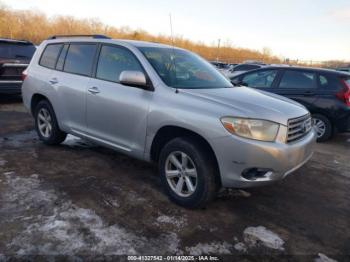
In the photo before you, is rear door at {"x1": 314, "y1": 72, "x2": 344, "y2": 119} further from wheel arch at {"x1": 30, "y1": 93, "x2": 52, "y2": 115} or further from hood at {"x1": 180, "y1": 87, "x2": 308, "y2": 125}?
wheel arch at {"x1": 30, "y1": 93, "x2": 52, "y2": 115}

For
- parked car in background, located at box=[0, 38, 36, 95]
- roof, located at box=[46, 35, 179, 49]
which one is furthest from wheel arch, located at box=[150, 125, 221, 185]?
parked car in background, located at box=[0, 38, 36, 95]

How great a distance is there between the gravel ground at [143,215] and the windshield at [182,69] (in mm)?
1368

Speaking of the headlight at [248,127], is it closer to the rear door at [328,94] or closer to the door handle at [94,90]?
the door handle at [94,90]

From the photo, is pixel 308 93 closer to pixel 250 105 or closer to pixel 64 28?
pixel 250 105

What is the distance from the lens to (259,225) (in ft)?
10.6

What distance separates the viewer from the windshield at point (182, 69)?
12.4 ft

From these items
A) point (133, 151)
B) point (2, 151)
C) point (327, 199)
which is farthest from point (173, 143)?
point (2, 151)

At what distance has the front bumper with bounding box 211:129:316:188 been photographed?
3.00 meters

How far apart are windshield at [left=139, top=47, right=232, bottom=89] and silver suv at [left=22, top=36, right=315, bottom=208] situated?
0.02 metres

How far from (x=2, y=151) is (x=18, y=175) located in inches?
46.5

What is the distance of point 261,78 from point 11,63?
6.43m

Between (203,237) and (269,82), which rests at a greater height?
(269,82)

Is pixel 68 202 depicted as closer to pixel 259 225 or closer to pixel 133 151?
pixel 133 151

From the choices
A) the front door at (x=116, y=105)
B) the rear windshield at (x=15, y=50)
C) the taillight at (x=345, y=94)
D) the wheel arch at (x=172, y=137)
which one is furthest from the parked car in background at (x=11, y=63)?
the taillight at (x=345, y=94)
